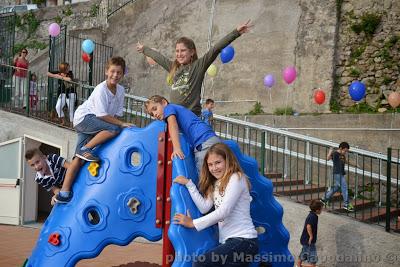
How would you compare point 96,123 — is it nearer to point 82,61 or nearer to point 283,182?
point 283,182

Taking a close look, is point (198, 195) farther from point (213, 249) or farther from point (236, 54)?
point (236, 54)

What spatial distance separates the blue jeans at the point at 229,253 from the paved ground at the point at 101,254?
3.77 m

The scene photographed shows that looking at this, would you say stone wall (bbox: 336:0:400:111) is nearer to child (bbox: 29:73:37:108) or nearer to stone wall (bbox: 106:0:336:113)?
stone wall (bbox: 106:0:336:113)

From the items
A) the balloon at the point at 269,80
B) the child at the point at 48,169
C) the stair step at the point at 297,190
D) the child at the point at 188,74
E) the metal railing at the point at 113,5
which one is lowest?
the stair step at the point at 297,190

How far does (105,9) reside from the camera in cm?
1884

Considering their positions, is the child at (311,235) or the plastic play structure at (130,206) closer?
the plastic play structure at (130,206)

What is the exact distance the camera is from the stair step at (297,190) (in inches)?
357

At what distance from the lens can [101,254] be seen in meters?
8.62

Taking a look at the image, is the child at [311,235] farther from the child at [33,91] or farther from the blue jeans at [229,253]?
the child at [33,91]

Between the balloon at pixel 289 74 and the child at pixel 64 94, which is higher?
the balloon at pixel 289 74

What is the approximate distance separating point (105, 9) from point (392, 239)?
14.2 m

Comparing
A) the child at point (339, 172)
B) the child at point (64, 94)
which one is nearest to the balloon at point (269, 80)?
the child at point (339, 172)

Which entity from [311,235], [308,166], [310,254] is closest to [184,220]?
[311,235]

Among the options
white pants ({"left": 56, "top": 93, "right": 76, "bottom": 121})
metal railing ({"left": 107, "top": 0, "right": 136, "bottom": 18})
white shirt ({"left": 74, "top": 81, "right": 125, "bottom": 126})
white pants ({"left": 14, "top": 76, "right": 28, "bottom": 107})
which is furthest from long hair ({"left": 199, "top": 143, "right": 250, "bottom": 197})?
metal railing ({"left": 107, "top": 0, "right": 136, "bottom": 18})
